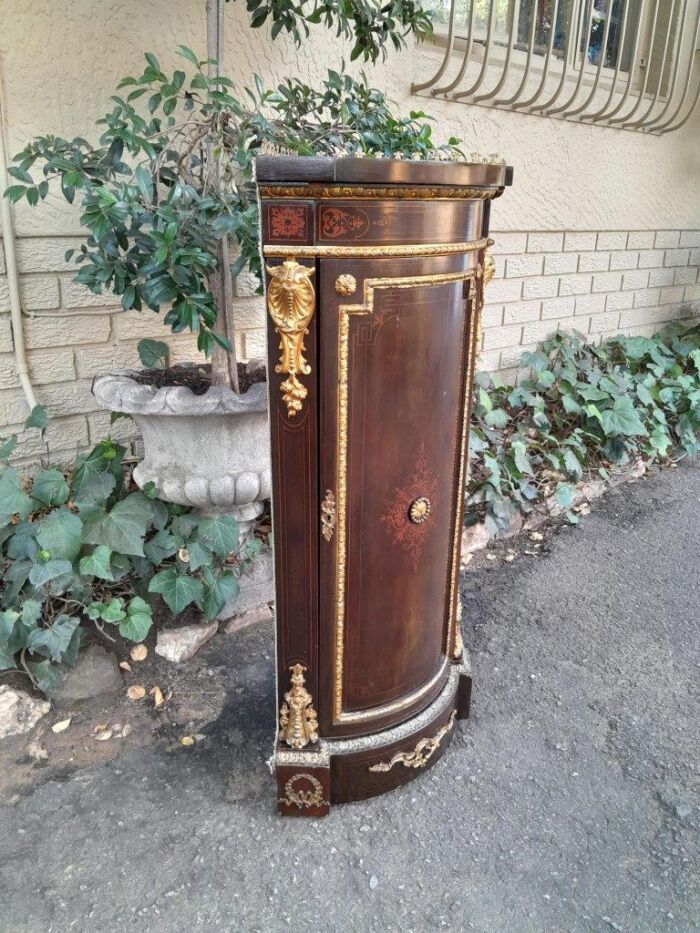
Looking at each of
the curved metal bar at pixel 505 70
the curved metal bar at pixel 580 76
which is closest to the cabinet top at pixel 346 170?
the curved metal bar at pixel 505 70

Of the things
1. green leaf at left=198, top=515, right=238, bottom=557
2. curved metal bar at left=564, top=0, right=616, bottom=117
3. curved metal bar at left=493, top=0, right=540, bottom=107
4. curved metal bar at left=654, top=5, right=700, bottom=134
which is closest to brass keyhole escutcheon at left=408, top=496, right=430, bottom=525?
green leaf at left=198, top=515, right=238, bottom=557

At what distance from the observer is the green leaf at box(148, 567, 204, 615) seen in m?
1.95

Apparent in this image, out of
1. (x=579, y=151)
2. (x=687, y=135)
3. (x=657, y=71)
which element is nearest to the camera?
(x=579, y=151)

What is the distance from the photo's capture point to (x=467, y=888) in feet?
4.56

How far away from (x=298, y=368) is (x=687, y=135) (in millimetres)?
4085

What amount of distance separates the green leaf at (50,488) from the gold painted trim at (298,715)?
36.1 inches

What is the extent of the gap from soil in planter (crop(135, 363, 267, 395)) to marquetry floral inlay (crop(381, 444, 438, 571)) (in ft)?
2.90

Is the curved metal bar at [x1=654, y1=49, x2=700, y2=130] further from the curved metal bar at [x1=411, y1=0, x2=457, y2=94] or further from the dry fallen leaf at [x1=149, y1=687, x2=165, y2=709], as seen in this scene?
the dry fallen leaf at [x1=149, y1=687, x2=165, y2=709]

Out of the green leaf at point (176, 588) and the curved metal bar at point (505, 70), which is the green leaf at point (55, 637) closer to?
the green leaf at point (176, 588)

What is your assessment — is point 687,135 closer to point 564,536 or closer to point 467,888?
point 564,536

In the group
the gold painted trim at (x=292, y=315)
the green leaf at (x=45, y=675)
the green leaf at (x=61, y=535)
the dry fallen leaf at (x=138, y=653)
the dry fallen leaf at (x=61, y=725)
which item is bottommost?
the dry fallen leaf at (x=61, y=725)

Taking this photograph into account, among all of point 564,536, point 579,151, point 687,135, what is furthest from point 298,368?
point 687,135

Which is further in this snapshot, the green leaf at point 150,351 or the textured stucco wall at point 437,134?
the green leaf at point 150,351

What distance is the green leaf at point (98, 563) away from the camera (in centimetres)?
181
